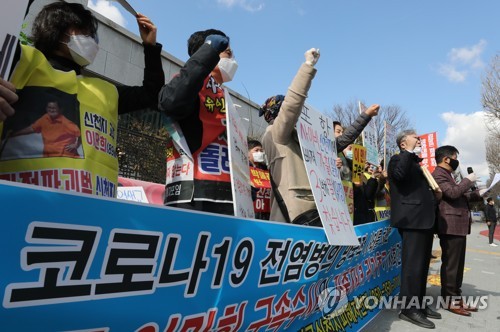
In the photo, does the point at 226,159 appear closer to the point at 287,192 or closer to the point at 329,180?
the point at 287,192

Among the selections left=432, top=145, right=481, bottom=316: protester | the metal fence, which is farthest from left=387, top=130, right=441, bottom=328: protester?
the metal fence

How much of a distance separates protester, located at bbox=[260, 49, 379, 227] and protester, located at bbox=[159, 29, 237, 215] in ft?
1.66

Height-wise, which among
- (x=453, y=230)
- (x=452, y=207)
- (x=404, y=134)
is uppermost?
(x=404, y=134)

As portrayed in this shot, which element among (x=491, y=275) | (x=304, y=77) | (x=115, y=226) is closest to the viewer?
(x=115, y=226)

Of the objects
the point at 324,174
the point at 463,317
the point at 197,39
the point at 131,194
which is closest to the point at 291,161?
→ the point at 324,174

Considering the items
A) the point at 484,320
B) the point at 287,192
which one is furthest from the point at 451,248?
the point at 287,192

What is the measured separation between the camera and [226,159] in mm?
1920

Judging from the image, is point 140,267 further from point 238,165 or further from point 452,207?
point 452,207

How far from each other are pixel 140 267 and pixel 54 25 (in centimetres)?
121

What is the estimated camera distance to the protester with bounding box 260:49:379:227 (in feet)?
7.41

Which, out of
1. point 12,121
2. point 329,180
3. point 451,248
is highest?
point 12,121

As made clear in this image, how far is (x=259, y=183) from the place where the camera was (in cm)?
389

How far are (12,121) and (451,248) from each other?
427 centimetres

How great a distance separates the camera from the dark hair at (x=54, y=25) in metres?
1.59
